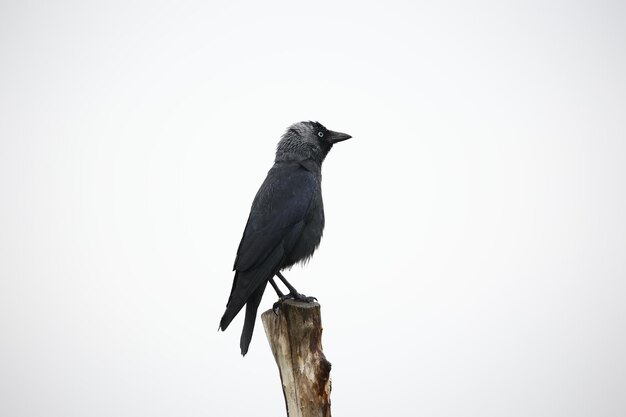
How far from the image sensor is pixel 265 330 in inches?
216

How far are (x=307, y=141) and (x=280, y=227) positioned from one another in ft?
5.66

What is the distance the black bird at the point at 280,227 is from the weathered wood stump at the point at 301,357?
582mm

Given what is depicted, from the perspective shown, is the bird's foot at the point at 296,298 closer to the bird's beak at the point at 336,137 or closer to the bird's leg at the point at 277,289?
the bird's leg at the point at 277,289

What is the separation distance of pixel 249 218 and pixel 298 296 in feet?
4.24

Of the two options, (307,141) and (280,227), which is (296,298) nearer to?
(280,227)

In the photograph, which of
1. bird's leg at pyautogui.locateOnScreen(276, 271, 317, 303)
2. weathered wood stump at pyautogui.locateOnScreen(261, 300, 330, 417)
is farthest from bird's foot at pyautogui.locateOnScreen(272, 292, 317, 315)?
weathered wood stump at pyautogui.locateOnScreen(261, 300, 330, 417)

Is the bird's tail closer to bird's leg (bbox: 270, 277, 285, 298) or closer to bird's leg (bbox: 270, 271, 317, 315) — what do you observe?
bird's leg (bbox: 270, 271, 317, 315)

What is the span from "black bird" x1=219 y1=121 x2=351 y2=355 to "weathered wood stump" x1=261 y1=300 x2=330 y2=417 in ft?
1.91

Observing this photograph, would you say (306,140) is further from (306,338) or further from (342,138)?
(306,338)

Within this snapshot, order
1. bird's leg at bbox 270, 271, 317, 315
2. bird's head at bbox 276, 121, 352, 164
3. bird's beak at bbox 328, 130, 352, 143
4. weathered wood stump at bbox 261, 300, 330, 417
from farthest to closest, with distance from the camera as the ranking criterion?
A: bird's beak at bbox 328, 130, 352, 143 < bird's head at bbox 276, 121, 352, 164 < bird's leg at bbox 270, 271, 317, 315 < weathered wood stump at bbox 261, 300, 330, 417

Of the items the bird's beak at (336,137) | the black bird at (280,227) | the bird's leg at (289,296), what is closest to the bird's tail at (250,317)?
the black bird at (280,227)

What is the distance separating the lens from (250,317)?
5941 millimetres

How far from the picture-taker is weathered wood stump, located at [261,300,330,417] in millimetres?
4887

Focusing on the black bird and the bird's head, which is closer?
the black bird
